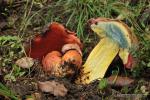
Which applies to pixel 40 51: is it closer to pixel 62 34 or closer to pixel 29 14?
pixel 62 34

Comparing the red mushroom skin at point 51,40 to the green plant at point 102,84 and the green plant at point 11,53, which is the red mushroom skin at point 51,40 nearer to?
the green plant at point 11,53

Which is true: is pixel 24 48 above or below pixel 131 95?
above

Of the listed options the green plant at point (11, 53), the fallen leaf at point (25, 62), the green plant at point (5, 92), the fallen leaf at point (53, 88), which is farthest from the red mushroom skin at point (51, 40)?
the green plant at point (5, 92)

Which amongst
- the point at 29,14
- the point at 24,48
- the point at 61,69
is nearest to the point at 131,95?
the point at 61,69

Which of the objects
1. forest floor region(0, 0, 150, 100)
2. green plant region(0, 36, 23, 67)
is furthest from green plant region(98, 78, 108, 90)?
green plant region(0, 36, 23, 67)

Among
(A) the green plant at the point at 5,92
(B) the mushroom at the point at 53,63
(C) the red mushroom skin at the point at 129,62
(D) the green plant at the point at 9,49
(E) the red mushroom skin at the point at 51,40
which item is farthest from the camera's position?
(D) the green plant at the point at 9,49

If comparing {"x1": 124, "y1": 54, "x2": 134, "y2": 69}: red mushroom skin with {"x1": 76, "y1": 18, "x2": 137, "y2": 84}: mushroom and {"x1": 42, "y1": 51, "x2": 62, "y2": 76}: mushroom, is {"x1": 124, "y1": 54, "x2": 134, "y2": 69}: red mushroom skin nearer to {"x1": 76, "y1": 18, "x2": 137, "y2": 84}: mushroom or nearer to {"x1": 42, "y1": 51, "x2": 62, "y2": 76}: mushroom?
{"x1": 76, "y1": 18, "x2": 137, "y2": 84}: mushroom

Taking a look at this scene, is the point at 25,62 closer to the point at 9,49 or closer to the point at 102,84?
the point at 9,49
